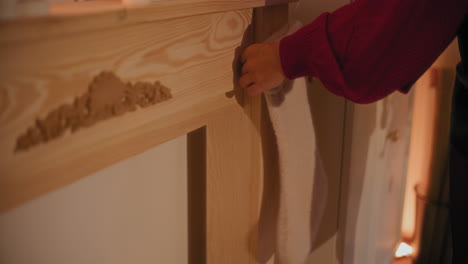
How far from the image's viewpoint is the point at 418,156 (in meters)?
1.59

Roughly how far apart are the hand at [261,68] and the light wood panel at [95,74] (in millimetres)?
40

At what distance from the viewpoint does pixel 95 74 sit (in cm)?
46

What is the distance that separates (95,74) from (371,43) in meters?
0.42

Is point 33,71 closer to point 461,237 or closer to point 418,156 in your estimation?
point 461,237

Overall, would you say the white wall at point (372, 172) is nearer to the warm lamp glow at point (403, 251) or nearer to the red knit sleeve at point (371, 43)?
the red knit sleeve at point (371, 43)

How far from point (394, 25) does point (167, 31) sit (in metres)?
0.35

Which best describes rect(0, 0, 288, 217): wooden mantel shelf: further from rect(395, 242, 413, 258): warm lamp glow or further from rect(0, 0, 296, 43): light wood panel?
rect(395, 242, 413, 258): warm lamp glow

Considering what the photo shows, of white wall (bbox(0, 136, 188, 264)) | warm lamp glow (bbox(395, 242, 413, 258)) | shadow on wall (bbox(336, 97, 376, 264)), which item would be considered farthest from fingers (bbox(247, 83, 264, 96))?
warm lamp glow (bbox(395, 242, 413, 258))

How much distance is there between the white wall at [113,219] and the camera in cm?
47

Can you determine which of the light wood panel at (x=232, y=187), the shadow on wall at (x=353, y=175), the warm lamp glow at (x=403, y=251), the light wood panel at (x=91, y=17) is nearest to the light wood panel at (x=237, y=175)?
the light wood panel at (x=232, y=187)

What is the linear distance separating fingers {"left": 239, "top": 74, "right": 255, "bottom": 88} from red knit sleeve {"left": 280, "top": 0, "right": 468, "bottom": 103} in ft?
0.19

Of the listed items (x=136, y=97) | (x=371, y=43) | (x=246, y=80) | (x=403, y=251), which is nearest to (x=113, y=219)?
(x=136, y=97)

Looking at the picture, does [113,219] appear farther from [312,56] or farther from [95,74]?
[312,56]

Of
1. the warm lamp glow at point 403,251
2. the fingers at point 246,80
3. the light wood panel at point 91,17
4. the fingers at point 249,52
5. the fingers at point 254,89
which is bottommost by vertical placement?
the warm lamp glow at point 403,251
